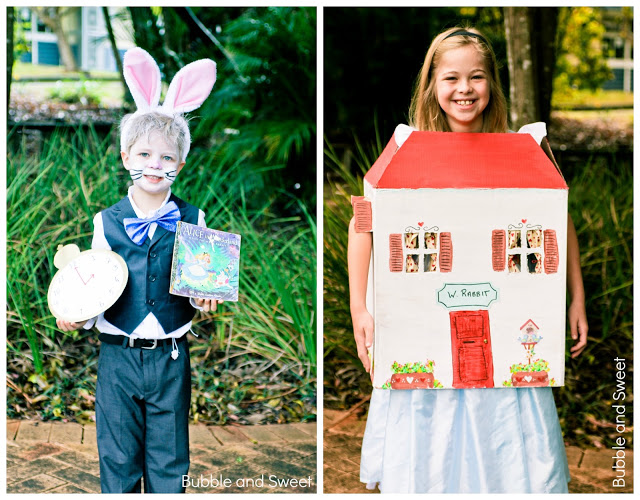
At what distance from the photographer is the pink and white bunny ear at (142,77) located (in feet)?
7.28

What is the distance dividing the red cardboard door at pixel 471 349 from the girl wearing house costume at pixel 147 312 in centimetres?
75

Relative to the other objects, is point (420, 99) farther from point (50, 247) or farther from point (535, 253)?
point (50, 247)

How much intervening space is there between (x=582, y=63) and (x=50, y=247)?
5.75 m

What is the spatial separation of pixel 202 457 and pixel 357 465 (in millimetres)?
657

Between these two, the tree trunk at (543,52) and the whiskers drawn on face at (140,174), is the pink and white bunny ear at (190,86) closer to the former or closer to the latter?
the whiskers drawn on face at (140,174)

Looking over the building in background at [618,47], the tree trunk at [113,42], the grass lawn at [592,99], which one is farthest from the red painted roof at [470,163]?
the grass lawn at [592,99]

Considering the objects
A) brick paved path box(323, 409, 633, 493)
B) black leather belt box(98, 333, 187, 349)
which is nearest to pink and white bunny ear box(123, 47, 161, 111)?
black leather belt box(98, 333, 187, 349)

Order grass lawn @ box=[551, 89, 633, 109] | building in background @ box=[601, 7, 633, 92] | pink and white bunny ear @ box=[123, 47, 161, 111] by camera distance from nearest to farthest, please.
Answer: pink and white bunny ear @ box=[123, 47, 161, 111], building in background @ box=[601, 7, 633, 92], grass lawn @ box=[551, 89, 633, 109]

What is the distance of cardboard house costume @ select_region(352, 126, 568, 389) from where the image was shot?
212cm

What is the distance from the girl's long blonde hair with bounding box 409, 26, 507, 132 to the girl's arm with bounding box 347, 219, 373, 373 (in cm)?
40

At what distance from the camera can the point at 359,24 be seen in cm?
520

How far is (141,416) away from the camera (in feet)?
7.50

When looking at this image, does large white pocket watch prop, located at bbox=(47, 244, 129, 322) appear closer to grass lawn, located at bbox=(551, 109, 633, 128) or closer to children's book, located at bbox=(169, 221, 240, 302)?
children's book, located at bbox=(169, 221, 240, 302)

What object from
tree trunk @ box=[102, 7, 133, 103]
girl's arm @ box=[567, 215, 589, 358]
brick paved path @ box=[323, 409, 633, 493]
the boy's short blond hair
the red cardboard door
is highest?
tree trunk @ box=[102, 7, 133, 103]
